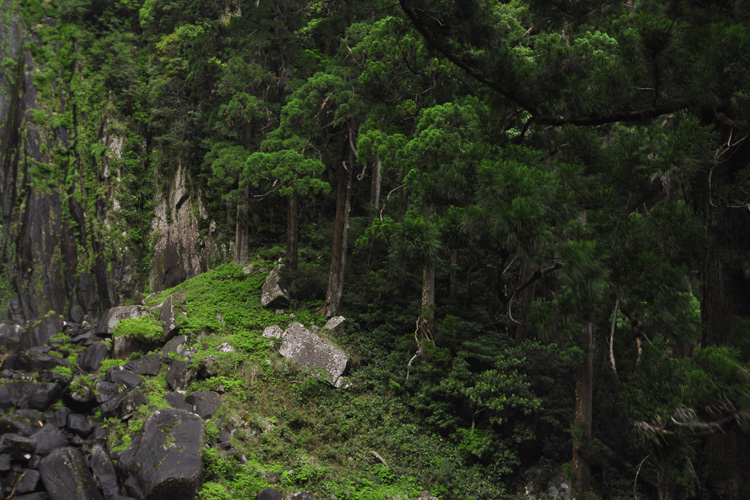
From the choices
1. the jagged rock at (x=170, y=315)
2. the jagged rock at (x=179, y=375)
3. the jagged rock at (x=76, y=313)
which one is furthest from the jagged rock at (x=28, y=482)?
the jagged rock at (x=76, y=313)

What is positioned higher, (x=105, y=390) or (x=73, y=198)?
(x=73, y=198)

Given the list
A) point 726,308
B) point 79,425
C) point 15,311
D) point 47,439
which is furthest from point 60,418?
point 726,308

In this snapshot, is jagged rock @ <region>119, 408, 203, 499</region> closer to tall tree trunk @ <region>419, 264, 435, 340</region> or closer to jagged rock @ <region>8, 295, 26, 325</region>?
tall tree trunk @ <region>419, 264, 435, 340</region>

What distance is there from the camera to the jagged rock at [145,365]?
1112cm

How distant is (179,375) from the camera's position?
10781mm

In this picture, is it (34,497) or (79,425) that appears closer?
(34,497)

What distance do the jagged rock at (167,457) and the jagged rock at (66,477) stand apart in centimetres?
52

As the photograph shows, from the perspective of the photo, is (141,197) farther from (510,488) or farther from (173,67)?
(510,488)

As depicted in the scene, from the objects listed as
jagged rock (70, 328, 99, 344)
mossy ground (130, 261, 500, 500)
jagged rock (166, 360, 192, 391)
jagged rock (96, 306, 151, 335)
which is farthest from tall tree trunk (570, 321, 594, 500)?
jagged rock (70, 328, 99, 344)

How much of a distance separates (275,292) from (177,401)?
455cm

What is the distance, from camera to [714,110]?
352cm

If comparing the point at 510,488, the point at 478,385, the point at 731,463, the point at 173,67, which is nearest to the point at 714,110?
the point at 731,463

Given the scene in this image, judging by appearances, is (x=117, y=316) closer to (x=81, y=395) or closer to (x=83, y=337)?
(x=83, y=337)

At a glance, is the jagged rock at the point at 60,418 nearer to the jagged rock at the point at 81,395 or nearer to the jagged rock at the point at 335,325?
the jagged rock at the point at 81,395
